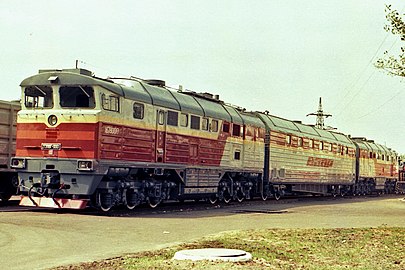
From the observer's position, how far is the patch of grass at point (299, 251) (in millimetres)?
9945

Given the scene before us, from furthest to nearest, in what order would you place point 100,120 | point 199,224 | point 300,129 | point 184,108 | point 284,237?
point 300,129
point 184,108
point 100,120
point 199,224
point 284,237

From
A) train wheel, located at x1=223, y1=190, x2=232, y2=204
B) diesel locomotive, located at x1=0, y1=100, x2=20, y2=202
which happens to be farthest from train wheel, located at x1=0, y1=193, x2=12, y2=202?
train wheel, located at x1=223, y1=190, x2=232, y2=204

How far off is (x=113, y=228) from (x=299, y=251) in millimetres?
4982

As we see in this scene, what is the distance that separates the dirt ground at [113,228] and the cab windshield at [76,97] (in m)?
3.34

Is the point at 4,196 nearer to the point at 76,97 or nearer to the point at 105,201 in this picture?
the point at 105,201

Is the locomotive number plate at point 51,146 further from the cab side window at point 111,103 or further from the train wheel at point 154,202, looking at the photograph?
the train wheel at point 154,202

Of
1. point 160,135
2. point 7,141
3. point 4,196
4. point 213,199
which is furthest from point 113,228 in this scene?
point 213,199

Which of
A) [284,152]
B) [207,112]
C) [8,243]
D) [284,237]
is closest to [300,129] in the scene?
[284,152]

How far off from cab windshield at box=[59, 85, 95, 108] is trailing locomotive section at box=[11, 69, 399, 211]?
31 millimetres

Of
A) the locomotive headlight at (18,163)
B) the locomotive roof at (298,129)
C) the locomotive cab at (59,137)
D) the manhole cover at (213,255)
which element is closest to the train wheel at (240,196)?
the locomotive roof at (298,129)

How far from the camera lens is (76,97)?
62.3 feet

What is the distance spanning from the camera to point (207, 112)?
81.0 ft

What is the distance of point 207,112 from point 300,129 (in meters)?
13.0

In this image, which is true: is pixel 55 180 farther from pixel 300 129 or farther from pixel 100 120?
pixel 300 129
